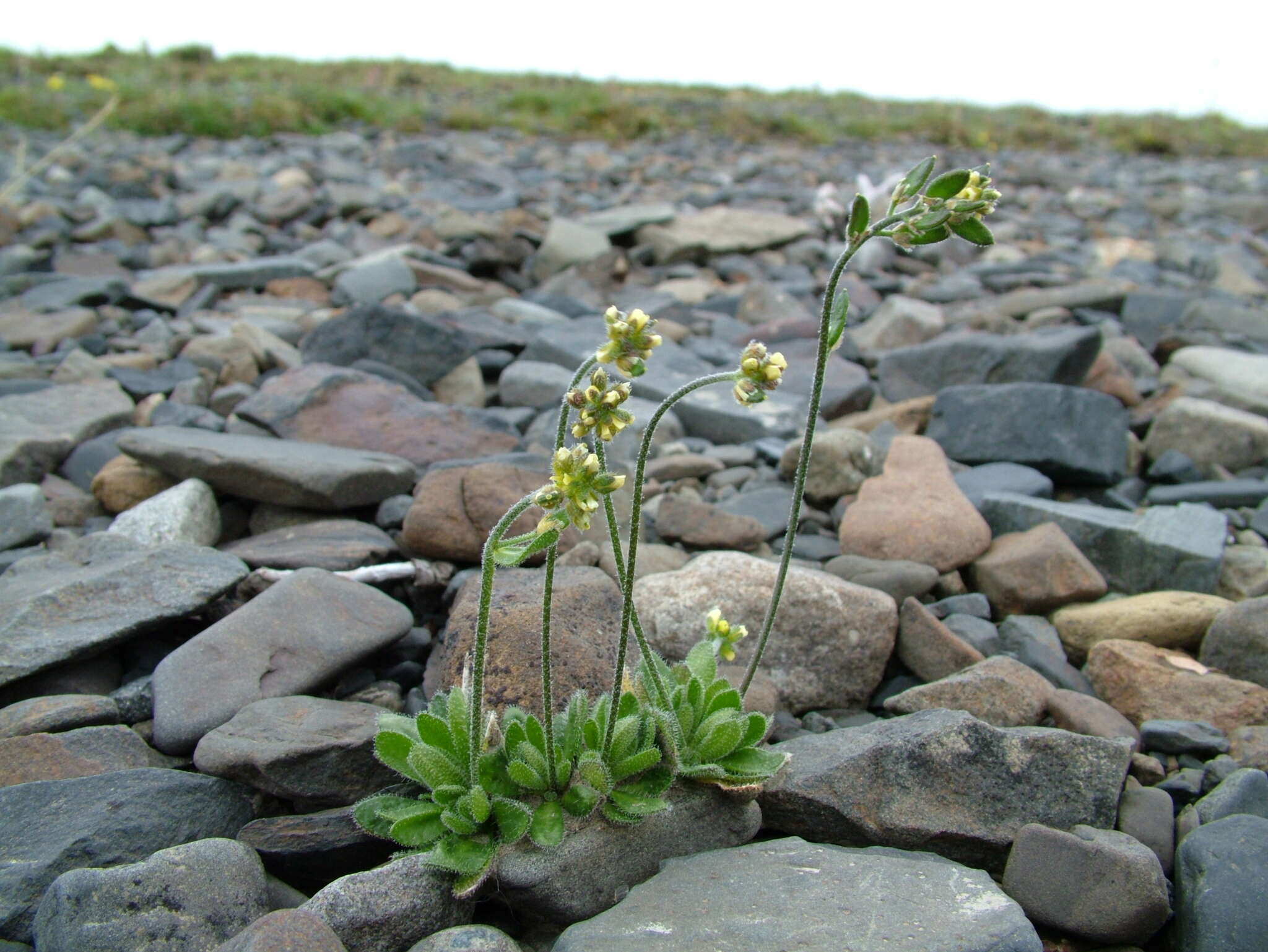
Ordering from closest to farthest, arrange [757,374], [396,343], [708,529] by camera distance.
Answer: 1. [757,374]
2. [708,529]
3. [396,343]

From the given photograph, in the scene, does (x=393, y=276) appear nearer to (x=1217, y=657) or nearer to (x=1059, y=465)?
(x=1059, y=465)

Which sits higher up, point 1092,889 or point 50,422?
point 50,422

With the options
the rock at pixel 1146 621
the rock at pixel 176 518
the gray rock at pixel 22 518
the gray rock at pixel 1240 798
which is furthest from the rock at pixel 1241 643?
the gray rock at pixel 22 518

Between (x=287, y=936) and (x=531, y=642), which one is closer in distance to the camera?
(x=287, y=936)

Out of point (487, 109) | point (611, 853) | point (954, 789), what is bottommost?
point (611, 853)

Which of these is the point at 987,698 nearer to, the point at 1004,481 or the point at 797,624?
the point at 797,624

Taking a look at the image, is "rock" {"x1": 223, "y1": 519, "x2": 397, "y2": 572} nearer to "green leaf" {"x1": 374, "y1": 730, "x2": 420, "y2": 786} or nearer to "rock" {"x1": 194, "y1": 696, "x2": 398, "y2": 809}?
"rock" {"x1": 194, "y1": 696, "x2": 398, "y2": 809}

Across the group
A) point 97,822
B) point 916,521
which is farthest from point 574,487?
point 916,521

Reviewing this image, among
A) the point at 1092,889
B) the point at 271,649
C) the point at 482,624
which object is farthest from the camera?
the point at 271,649

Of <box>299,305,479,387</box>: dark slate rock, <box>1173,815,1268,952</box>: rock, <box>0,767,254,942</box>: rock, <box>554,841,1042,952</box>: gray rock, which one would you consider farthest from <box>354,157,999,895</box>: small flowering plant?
<box>299,305,479,387</box>: dark slate rock
